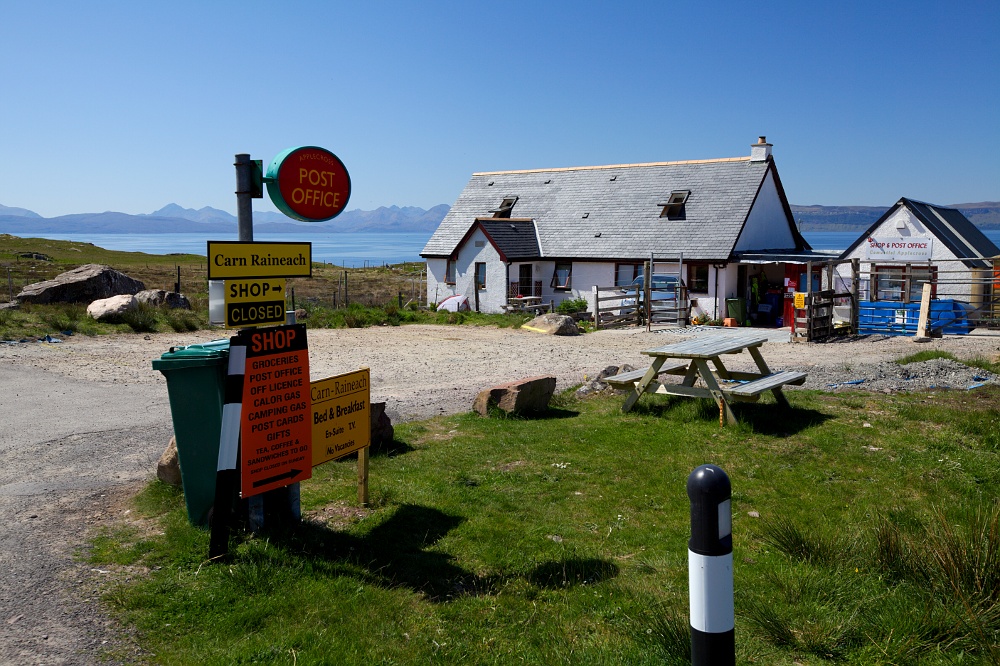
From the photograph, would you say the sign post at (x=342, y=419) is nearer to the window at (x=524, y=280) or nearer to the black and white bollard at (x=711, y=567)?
the black and white bollard at (x=711, y=567)

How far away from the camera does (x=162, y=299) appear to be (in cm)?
2584

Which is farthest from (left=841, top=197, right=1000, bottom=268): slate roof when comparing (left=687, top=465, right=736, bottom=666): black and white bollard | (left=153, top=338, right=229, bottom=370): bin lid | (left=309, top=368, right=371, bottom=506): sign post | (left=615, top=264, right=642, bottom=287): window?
(left=687, top=465, right=736, bottom=666): black and white bollard

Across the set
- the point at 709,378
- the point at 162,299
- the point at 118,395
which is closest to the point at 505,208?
the point at 162,299

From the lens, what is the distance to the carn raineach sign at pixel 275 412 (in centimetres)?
553

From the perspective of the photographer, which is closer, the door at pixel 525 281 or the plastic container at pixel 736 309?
the plastic container at pixel 736 309

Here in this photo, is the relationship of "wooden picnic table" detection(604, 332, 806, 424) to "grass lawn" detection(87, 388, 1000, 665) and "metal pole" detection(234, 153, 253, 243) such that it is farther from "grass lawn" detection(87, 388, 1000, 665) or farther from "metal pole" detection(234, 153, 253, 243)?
"metal pole" detection(234, 153, 253, 243)

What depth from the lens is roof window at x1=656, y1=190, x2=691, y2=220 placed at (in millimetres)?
31547

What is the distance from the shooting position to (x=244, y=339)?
5.52m

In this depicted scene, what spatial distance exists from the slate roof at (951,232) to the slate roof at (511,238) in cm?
1200

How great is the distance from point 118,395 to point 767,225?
2536cm

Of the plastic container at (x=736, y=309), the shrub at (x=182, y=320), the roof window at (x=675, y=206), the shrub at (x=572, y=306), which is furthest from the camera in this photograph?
the roof window at (x=675, y=206)

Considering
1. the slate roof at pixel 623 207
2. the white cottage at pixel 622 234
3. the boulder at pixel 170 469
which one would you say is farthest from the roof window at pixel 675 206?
the boulder at pixel 170 469

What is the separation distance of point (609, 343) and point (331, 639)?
17958mm

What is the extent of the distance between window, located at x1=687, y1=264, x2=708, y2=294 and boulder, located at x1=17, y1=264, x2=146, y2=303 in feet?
65.9
